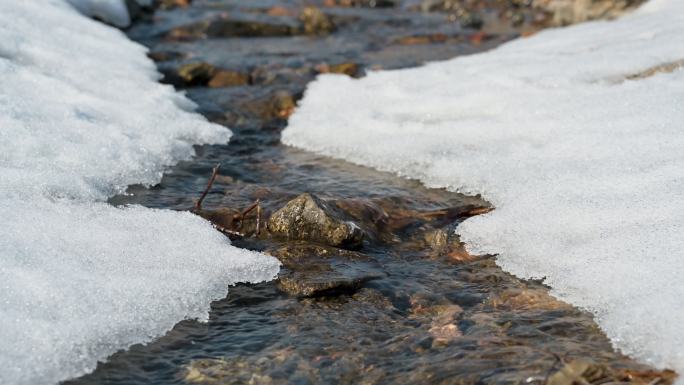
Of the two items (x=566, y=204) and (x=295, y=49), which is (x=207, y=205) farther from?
(x=295, y=49)

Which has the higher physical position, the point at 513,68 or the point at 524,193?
the point at 513,68

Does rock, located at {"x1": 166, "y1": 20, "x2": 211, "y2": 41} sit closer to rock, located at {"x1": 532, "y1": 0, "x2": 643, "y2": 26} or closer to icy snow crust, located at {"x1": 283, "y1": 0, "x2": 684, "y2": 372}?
icy snow crust, located at {"x1": 283, "y1": 0, "x2": 684, "y2": 372}

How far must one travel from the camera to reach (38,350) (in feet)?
10.1

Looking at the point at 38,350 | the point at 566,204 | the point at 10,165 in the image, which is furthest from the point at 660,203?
the point at 10,165

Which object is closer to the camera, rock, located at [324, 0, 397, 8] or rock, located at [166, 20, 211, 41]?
rock, located at [166, 20, 211, 41]

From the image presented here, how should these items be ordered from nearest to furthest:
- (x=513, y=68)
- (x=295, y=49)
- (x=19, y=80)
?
(x=19, y=80)
(x=513, y=68)
(x=295, y=49)

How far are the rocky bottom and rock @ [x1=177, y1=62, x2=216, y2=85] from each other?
3.43 ft

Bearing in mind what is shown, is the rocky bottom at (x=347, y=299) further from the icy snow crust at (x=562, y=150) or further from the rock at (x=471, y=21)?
the rock at (x=471, y=21)

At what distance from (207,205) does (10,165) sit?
4.19 feet

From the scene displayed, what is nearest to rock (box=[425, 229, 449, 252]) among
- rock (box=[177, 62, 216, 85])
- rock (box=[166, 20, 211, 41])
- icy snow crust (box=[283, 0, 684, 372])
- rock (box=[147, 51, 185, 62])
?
icy snow crust (box=[283, 0, 684, 372])

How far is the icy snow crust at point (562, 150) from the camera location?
3711 millimetres

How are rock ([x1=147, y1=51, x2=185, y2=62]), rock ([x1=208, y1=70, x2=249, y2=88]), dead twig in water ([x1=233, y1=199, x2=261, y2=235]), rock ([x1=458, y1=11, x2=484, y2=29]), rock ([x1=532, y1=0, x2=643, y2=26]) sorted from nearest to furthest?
dead twig in water ([x1=233, y1=199, x2=261, y2=235])
rock ([x1=208, y1=70, x2=249, y2=88])
rock ([x1=147, y1=51, x2=185, y2=62])
rock ([x1=532, y1=0, x2=643, y2=26])
rock ([x1=458, y1=11, x2=484, y2=29])

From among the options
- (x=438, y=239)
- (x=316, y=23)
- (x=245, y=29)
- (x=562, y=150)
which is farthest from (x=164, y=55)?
(x=438, y=239)

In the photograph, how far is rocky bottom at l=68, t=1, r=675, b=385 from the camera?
10.6 ft
